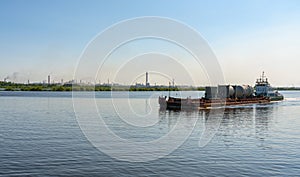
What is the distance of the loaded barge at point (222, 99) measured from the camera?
243ft

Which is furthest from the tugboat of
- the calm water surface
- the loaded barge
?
the calm water surface

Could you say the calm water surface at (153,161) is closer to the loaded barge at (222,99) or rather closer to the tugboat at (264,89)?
the loaded barge at (222,99)

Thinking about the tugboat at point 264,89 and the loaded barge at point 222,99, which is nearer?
the loaded barge at point 222,99

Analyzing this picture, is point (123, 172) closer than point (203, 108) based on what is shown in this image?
Yes

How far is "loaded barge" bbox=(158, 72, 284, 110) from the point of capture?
74188 mm

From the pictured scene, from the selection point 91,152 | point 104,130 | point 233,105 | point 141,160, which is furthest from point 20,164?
point 233,105

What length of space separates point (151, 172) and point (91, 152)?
21.8 ft

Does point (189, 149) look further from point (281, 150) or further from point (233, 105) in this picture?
point (233, 105)

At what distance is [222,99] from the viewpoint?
85062 mm

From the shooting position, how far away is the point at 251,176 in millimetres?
18609

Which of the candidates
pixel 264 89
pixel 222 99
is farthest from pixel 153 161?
pixel 264 89

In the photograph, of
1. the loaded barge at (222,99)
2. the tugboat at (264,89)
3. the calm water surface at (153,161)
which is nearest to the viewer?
the calm water surface at (153,161)

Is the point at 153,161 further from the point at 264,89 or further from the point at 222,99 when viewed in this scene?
the point at 264,89

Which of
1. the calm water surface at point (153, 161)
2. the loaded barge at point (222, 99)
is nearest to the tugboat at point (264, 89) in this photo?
the loaded barge at point (222, 99)
